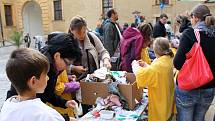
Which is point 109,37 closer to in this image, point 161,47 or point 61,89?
point 161,47

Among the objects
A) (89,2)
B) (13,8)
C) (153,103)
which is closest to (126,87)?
(153,103)

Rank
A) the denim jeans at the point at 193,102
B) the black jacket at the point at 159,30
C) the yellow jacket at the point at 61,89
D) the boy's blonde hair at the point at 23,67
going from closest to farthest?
the boy's blonde hair at the point at 23,67 < the yellow jacket at the point at 61,89 < the denim jeans at the point at 193,102 < the black jacket at the point at 159,30

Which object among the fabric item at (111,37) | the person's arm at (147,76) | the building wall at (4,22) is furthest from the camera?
the building wall at (4,22)

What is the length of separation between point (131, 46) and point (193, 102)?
50.0 inches

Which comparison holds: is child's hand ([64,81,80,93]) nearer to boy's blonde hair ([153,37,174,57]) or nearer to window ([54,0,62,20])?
boy's blonde hair ([153,37,174,57])

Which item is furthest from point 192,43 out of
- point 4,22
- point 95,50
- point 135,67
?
point 4,22

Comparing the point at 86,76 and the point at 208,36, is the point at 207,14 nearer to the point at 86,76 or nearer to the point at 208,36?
the point at 208,36

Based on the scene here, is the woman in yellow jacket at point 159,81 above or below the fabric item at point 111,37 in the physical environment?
below

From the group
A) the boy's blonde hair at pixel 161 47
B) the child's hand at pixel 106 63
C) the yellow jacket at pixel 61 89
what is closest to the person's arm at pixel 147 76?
the boy's blonde hair at pixel 161 47

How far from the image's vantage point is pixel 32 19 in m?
28.2

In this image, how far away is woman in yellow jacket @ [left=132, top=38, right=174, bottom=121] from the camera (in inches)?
127

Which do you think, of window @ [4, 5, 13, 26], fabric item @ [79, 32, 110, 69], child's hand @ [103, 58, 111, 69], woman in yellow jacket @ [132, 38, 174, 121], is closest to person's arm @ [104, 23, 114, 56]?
fabric item @ [79, 32, 110, 69]

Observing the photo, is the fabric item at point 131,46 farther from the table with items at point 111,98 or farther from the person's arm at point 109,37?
the person's arm at point 109,37

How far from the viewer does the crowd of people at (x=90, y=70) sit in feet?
5.39
